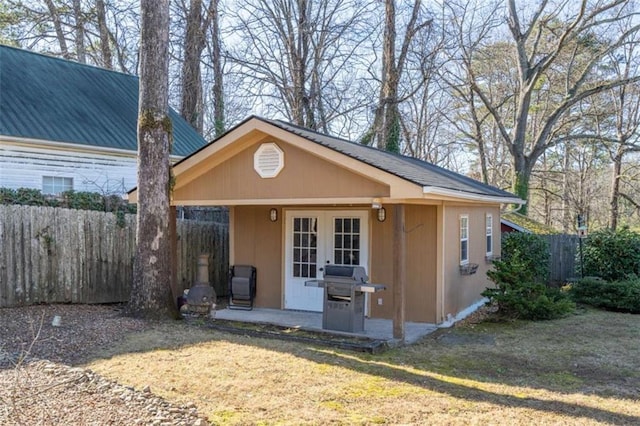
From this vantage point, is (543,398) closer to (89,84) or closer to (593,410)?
(593,410)

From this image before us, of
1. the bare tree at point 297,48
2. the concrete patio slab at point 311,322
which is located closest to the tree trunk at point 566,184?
the bare tree at point 297,48

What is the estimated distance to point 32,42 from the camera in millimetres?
19125

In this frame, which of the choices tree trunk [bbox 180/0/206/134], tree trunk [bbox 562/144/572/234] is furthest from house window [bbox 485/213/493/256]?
tree trunk [bbox 562/144/572/234]

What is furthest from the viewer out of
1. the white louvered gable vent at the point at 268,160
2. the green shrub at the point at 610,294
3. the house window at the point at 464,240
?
the green shrub at the point at 610,294

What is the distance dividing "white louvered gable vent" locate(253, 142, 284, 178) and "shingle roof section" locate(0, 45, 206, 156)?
21.6ft

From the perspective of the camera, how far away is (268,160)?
8.26 m

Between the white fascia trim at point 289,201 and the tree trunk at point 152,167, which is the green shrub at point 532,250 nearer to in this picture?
the white fascia trim at point 289,201

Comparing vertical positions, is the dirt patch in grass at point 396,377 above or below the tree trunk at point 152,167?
below

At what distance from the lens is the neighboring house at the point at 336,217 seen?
24.2 ft

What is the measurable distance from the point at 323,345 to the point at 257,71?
14.2 m

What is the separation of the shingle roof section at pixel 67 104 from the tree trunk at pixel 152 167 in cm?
512

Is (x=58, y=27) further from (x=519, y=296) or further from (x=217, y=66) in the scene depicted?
(x=519, y=296)

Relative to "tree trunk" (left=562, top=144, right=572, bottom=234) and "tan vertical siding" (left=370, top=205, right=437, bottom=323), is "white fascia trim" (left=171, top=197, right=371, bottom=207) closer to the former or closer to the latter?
"tan vertical siding" (left=370, top=205, right=437, bottom=323)

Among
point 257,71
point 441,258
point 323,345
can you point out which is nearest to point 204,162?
point 323,345
